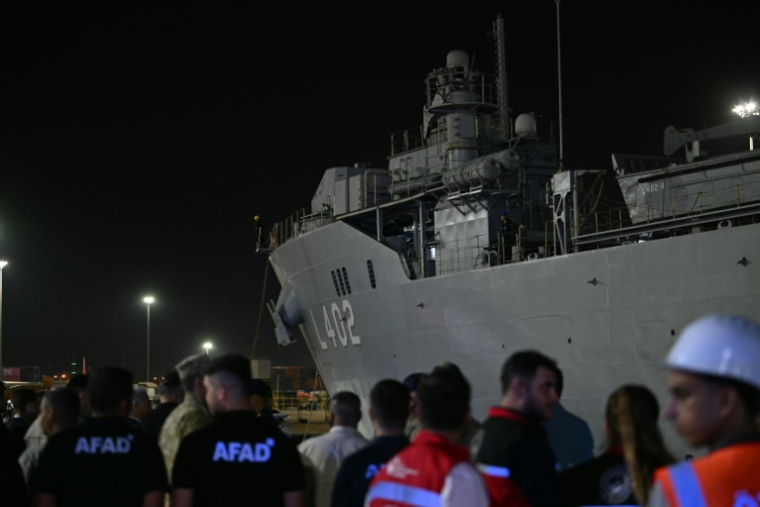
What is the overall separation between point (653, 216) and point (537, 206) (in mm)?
5569

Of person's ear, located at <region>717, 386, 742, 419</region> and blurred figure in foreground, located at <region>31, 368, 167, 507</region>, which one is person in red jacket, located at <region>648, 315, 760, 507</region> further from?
blurred figure in foreground, located at <region>31, 368, 167, 507</region>

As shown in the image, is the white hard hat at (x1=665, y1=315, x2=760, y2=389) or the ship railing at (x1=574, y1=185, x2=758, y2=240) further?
the ship railing at (x1=574, y1=185, x2=758, y2=240)

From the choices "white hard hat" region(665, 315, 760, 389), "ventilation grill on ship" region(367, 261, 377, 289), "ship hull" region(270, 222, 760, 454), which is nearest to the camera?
"white hard hat" region(665, 315, 760, 389)

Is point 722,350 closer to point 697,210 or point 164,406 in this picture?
point 164,406

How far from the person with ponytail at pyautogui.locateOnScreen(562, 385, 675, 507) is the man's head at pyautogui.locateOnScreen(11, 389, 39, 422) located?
7077 millimetres

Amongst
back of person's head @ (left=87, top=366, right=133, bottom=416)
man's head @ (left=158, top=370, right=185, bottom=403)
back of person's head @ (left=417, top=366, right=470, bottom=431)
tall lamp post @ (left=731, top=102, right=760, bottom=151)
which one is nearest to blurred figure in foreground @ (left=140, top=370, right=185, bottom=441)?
man's head @ (left=158, top=370, right=185, bottom=403)

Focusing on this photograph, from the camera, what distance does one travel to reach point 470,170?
23.0m

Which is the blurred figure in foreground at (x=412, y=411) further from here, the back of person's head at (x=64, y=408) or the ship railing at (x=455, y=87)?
the ship railing at (x=455, y=87)

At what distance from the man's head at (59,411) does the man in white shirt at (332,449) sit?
62.4 inches

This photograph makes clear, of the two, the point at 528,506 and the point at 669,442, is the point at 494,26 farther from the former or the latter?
the point at 528,506

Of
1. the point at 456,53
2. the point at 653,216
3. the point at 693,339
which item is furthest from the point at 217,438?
the point at 456,53

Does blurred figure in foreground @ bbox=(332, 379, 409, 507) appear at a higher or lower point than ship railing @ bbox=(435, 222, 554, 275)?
lower

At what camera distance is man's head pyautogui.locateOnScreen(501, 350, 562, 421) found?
4879 millimetres

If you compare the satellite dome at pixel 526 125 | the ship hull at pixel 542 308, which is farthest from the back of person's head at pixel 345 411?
the satellite dome at pixel 526 125
